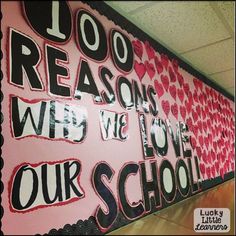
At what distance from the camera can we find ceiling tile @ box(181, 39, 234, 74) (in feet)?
11.5

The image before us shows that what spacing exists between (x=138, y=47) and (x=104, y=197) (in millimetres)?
1604

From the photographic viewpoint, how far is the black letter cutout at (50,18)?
1.84 meters

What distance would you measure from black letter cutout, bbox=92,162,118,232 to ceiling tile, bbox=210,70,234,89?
10.5 ft

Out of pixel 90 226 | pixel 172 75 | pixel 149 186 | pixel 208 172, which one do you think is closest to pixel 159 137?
pixel 149 186

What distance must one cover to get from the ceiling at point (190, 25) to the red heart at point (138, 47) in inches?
7.2

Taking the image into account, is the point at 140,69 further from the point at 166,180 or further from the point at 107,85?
the point at 166,180

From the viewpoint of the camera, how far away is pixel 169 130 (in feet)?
10.4

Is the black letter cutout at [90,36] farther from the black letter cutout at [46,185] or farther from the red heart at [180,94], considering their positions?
the red heart at [180,94]

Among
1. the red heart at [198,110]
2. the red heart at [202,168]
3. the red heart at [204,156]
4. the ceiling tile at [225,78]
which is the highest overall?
the ceiling tile at [225,78]

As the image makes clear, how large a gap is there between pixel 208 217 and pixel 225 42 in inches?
83.0

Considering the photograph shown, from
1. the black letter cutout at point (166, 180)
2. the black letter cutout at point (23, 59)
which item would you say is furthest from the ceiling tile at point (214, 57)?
the black letter cutout at point (23, 59)

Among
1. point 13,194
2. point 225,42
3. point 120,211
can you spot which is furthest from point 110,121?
point 225,42

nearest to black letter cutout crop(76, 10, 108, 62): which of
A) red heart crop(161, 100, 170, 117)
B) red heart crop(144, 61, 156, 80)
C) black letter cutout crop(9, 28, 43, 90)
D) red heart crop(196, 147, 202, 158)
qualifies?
black letter cutout crop(9, 28, 43, 90)

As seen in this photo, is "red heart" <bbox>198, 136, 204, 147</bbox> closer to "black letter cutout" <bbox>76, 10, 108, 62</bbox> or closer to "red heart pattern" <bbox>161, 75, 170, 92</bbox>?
"red heart pattern" <bbox>161, 75, 170, 92</bbox>
